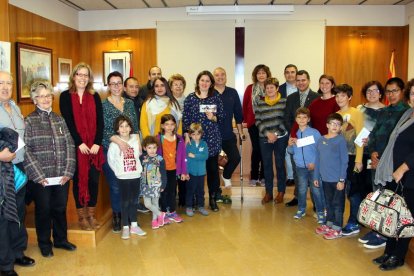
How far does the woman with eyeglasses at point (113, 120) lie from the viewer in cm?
373

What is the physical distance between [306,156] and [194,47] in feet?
13.9

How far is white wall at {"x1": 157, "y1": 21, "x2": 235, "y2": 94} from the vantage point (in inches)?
299

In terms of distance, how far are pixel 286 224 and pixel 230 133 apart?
4.01 feet

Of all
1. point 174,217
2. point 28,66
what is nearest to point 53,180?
point 174,217

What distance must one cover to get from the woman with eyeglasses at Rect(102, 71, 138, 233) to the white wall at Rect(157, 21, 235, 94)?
392 centimetres

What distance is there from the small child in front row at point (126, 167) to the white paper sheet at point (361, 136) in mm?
2016

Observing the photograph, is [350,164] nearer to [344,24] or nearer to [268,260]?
[268,260]

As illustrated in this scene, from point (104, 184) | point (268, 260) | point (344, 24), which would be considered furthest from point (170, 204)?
point (344, 24)

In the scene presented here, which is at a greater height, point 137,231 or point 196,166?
point 196,166

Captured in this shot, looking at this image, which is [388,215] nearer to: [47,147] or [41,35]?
[47,147]

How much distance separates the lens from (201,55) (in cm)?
767

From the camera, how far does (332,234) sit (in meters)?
3.75

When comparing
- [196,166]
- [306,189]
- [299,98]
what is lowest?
[306,189]

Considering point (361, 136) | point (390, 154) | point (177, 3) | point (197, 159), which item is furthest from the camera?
point (177, 3)
